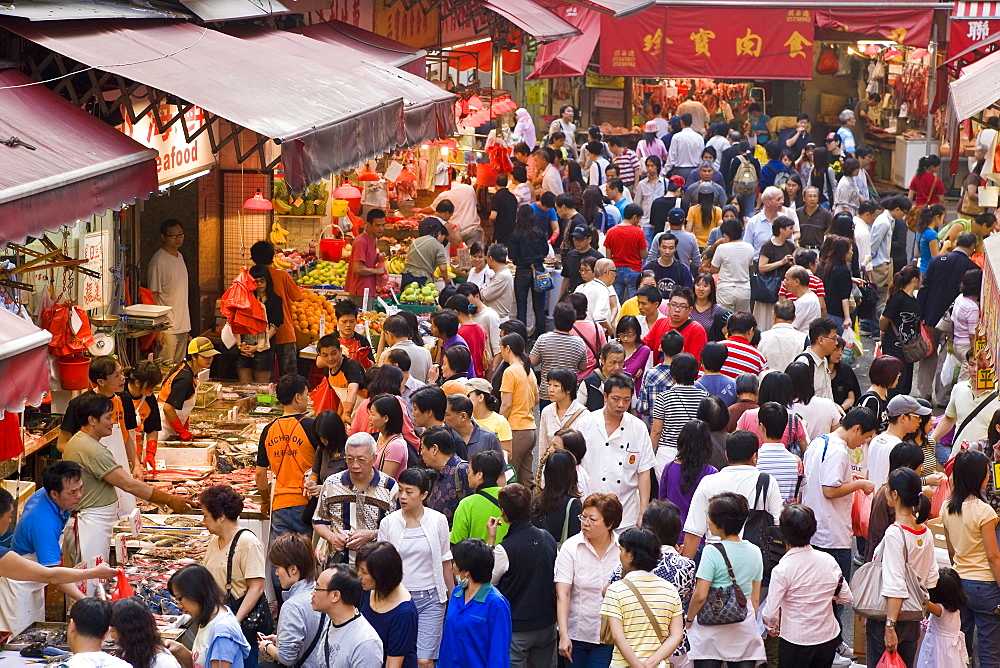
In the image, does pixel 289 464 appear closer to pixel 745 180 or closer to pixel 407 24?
pixel 407 24

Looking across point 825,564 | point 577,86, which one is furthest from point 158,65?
point 577,86

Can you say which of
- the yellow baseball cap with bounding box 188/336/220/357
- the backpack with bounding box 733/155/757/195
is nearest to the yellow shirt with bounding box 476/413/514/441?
the yellow baseball cap with bounding box 188/336/220/357

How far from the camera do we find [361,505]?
758 cm

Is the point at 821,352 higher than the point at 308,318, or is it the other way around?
the point at 821,352

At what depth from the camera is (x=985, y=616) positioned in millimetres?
7871

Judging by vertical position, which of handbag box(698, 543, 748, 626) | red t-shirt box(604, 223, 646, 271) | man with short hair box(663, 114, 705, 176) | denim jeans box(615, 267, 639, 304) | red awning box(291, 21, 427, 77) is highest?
red awning box(291, 21, 427, 77)

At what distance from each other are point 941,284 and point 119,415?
8.08 meters

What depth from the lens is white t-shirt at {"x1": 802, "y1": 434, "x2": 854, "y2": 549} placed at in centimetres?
820

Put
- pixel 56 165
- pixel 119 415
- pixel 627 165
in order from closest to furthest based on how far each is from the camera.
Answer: pixel 56 165
pixel 119 415
pixel 627 165

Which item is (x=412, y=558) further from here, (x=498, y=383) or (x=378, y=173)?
(x=378, y=173)

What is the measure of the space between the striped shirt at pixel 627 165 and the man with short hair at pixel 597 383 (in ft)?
33.7

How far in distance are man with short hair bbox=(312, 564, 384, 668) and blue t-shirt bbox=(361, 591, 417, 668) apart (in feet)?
1.03

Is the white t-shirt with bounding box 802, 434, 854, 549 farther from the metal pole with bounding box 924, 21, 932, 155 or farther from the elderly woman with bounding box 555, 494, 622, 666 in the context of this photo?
the metal pole with bounding box 924, 21, 932, 155

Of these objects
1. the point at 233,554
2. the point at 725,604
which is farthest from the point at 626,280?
the point at 233,554
